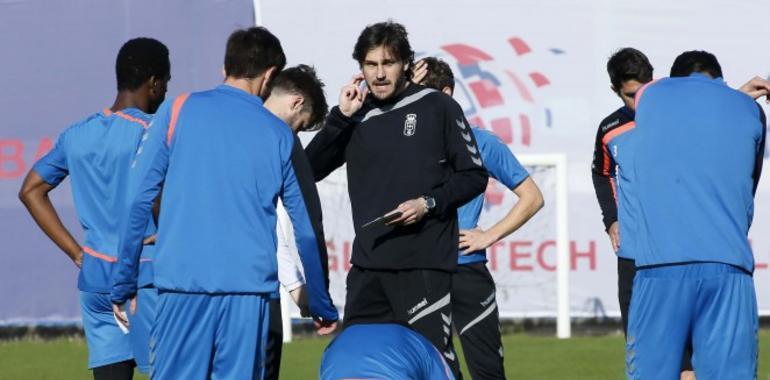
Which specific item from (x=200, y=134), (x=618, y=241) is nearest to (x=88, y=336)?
(x=200, y=134)

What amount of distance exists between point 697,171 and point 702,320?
0.63 meters

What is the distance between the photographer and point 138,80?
6348 mm

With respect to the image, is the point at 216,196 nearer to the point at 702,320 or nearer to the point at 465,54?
the point at 702,320

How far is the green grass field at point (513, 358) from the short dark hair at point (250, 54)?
4.95 m

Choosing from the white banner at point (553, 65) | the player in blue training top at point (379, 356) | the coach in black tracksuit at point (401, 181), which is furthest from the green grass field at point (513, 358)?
the player in blue training top at point (379, 356)

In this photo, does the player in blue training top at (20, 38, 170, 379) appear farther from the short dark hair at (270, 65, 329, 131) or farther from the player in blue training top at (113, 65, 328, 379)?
the short dark hair at (270, 65, 329, 131)

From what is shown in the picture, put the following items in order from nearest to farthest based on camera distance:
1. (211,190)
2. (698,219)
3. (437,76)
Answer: (211,190) → (698,219) → (437,76)

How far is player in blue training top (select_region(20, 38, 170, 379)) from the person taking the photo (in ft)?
20.4

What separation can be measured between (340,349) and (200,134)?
3.57 ft

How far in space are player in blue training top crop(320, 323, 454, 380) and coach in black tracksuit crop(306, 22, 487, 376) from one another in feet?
4.94

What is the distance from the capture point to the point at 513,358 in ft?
35.7

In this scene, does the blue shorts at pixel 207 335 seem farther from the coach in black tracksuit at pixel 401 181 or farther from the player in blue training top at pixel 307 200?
the coach in black tracksuit at pixel 401 181

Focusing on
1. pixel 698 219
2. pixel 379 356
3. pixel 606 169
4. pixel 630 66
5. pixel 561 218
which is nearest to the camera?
pixel 379 356

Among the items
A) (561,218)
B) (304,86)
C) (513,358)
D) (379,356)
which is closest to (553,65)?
(561,218)
